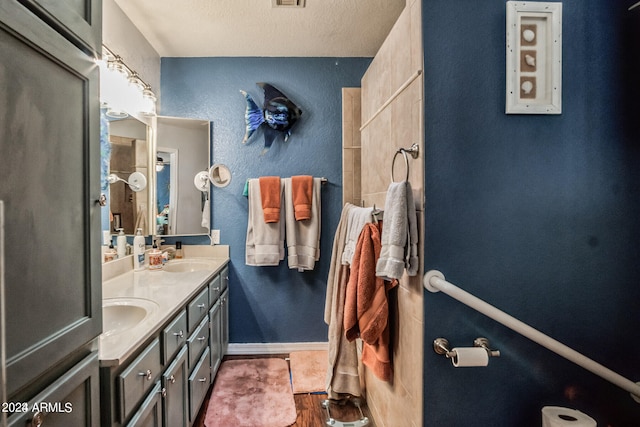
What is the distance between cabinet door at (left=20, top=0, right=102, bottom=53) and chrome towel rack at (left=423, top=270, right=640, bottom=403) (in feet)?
4.16

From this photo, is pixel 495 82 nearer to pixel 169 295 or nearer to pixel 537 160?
pixel 537 160

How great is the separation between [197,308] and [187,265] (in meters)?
0.80

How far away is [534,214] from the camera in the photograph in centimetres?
124

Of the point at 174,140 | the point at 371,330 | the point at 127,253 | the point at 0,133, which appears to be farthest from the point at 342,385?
the point at 174,140

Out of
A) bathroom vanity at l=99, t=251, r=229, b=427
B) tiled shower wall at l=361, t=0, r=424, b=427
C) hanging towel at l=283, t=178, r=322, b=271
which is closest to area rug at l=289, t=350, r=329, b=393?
tiled shower wall at l=361, t=0, r=424, b=427

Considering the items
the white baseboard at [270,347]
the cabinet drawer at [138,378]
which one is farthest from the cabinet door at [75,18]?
the white baseboard at [270,347]

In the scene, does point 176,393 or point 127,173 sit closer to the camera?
point 176,393

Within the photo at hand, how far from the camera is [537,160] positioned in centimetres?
124

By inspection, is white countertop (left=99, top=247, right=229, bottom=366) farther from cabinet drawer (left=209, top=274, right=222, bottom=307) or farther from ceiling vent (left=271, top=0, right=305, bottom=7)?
ceiling vent (left=271, top=0, right=305, bottom=7)

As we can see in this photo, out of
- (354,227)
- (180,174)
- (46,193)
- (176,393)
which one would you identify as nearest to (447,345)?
(354,227)

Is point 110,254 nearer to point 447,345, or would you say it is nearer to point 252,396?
point 252,396

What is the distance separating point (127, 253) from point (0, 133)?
1.72 metres

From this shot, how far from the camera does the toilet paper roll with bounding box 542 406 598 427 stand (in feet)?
3.55

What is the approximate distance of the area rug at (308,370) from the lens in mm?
2211
